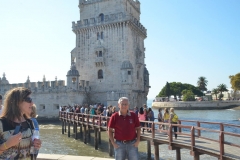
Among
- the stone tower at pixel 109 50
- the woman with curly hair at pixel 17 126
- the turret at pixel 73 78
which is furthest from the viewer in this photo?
the stone tower at pixel 109 50

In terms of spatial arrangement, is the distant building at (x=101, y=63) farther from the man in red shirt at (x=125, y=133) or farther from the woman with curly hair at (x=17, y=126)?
the woman with curly hair at (x=17, y=126)

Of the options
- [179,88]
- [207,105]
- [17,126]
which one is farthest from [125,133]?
[179,88]

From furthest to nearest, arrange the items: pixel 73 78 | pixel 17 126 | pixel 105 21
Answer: pixel 105 21, pixel 73 78, pixel 17 126

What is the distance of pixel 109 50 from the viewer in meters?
35.8

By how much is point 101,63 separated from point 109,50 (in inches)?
83.8

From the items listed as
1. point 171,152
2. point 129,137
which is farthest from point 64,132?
point 129,137

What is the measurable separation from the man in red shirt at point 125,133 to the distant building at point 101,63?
87.5ft

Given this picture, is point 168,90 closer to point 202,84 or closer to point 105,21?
point 202,84

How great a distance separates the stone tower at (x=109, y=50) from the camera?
113 feet

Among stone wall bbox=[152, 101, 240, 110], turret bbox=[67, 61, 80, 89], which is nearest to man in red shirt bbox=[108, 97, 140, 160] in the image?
turret bbox=[67, 61, 80, 89]

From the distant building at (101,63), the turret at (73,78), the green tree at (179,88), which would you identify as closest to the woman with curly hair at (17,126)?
the distant building at (101,63)

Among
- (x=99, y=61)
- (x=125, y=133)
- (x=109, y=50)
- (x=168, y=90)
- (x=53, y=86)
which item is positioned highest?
(x=109, y=50)

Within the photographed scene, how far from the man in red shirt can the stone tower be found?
87.6 ft

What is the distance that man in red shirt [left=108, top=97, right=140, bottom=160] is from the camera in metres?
6.32
